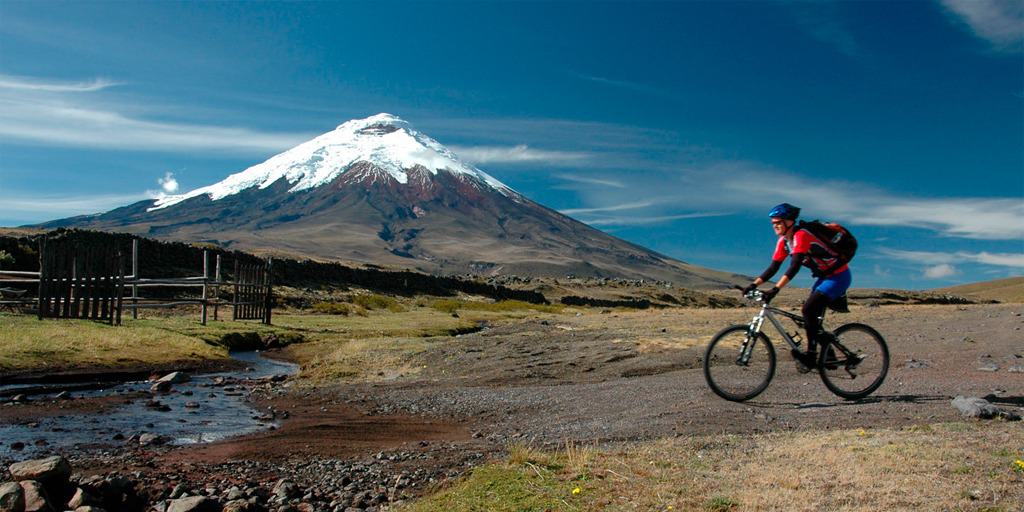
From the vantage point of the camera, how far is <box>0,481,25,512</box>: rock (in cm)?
704

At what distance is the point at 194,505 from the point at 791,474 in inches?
246

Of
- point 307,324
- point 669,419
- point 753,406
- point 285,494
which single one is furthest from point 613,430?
point 307,324

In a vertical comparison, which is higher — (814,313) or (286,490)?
(814,313)

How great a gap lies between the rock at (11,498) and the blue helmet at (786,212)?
9.71 metres

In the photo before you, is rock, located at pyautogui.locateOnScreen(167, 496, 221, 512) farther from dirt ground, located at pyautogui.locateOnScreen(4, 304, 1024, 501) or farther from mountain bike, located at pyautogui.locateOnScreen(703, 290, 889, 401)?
mountain bike, located at pyautogui.locateOnScreen(703, 290, 889, 401)

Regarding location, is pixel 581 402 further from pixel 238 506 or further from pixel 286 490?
pixel 238 506

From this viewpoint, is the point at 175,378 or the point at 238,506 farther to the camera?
the point at 175,378

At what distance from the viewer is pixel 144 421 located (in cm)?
1319

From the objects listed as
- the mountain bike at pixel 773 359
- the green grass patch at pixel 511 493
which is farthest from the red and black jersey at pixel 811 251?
the green grass patch at pixel 511 493

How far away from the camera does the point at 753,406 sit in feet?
35.7

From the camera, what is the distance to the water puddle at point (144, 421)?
1133cm

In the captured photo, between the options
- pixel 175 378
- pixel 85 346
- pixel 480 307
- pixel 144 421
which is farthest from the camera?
pixel 480 307

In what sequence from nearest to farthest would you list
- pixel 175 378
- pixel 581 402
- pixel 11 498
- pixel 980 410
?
1. pixel 11 498
2. pixel 980 410
3. pixel 581 402
4. pixel 175 378

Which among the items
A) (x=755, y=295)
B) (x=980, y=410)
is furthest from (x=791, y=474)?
(x=980, y=410)
